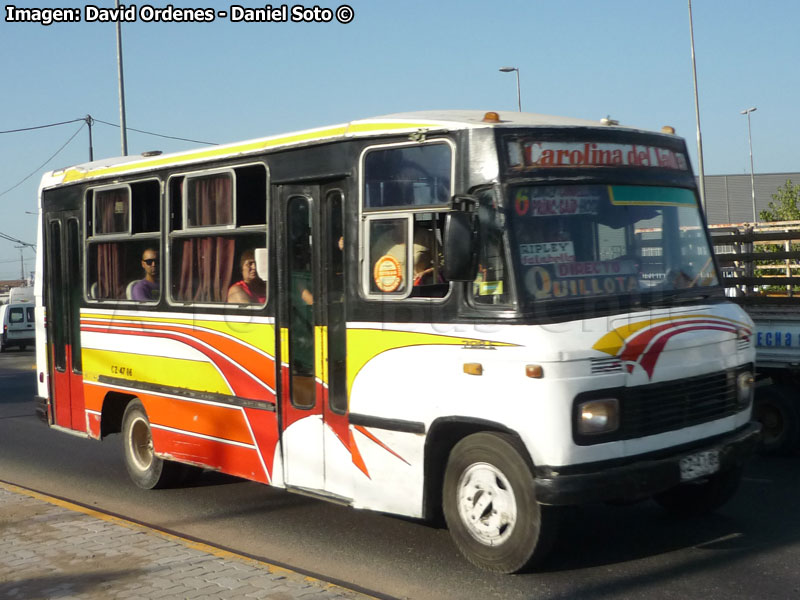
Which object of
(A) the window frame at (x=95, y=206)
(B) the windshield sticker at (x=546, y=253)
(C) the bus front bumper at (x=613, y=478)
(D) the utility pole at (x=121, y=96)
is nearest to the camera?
(C) the bus front bumper at (x=613, y=478)

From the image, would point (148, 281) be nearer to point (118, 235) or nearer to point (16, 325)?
point (118, 235)

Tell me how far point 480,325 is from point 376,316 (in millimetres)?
913

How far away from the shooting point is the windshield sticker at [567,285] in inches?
232

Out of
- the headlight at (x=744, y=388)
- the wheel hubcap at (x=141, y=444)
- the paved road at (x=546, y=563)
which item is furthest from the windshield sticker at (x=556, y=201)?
the wheel hubcap at (x=141, y=444)

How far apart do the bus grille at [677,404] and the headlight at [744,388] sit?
48 mm

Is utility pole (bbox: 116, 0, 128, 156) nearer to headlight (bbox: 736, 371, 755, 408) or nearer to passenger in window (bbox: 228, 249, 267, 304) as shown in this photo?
passenger in window (bbox: 228, 249, 267, 304)

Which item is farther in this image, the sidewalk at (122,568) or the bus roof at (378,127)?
the bus roof at (378,127)

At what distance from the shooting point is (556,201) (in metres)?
6.09

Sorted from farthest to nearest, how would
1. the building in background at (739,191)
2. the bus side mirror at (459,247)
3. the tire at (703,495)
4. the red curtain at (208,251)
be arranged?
the building in background at (739,191)
the red curtain at (208,251)
the tire at (703,495)
the bus side mirror at (459,247)

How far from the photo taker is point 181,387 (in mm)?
8570

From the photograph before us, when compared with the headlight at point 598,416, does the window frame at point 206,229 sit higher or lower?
higher

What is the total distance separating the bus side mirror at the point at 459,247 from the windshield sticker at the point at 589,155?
0.52 meters

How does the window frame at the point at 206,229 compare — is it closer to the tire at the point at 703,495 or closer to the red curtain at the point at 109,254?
the red curtain at the point at 109,254

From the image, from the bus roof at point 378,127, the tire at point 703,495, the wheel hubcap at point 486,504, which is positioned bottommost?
the tire at point 703,495
